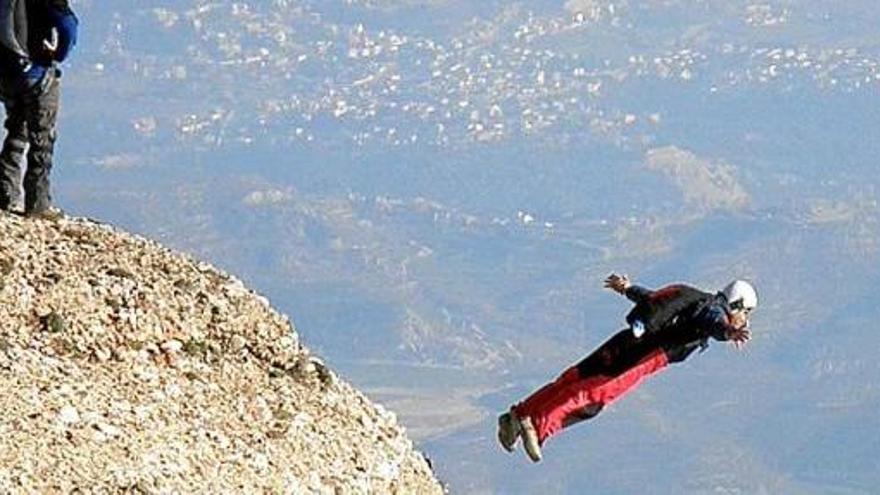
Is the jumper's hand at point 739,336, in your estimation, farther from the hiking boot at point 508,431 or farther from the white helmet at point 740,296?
the hiking boot at point 508,431

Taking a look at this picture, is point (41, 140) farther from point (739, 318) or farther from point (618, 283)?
point (739, 318)

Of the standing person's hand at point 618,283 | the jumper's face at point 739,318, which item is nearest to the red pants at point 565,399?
the standing person's hand at point 618,283

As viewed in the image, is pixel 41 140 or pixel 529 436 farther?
pixel 41 140

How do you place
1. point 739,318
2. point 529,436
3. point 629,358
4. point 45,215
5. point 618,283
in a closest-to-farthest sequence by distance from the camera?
point 529,436 < point 629,358 < point 739,318 < point 45,215 < point 618,283

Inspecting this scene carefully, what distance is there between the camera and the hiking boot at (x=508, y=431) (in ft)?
87.0

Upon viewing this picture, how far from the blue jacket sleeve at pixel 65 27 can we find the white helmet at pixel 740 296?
852 centimetres

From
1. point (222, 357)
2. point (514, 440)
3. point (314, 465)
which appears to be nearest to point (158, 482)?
point (314, 465)

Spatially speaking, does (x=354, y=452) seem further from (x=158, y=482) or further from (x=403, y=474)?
(x=158, y=482)

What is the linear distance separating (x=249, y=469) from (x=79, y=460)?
7.20 ft

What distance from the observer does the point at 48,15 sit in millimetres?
25422

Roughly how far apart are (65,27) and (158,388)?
15.6 feet

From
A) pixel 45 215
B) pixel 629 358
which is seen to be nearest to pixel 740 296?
pixel 629 358

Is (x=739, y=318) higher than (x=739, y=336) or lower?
higher

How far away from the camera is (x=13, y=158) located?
1068 inches
